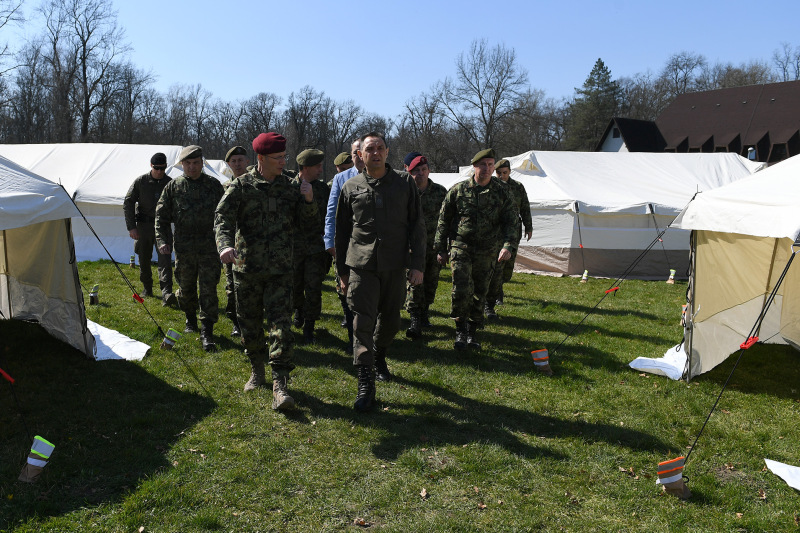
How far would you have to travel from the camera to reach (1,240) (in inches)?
246

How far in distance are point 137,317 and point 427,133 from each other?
162 ft

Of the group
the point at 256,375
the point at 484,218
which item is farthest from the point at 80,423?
the point at 484,218

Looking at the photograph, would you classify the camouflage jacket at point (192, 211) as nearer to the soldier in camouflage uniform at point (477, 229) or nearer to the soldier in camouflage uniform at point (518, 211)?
the soldier in camouflage uniform at point (477, 229)

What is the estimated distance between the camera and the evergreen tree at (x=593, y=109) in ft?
176

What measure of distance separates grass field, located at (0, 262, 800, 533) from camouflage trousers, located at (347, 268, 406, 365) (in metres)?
0.53

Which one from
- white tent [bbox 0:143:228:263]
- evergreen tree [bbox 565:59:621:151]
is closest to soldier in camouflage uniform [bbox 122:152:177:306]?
white tent [bbox 0:143:228:263]

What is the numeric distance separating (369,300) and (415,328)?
245 cm

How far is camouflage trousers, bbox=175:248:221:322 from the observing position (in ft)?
20.8

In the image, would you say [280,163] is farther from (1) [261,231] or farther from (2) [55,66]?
(2) [55,66]

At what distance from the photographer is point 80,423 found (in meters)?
4.42

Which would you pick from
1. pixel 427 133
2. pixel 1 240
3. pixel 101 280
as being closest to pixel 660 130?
pixel 427 133

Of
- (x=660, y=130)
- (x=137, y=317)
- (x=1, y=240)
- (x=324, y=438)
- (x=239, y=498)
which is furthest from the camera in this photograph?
(x=660, y=130)

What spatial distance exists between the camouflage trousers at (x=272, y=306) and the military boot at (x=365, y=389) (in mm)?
582

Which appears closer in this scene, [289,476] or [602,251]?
[289,476]
